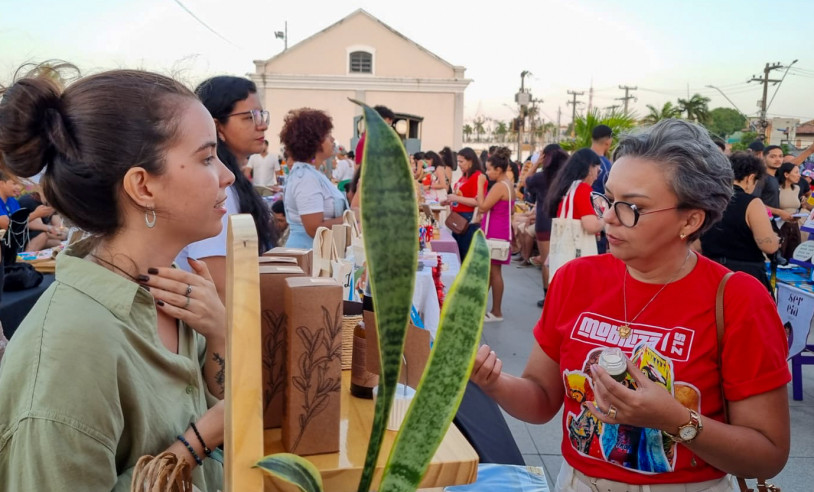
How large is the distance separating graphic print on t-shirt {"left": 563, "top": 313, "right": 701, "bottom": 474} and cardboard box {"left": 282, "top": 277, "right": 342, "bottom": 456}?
0.68 m

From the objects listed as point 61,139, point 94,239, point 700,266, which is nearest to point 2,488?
point 94,239

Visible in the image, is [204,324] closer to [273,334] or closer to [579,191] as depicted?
[273,334]

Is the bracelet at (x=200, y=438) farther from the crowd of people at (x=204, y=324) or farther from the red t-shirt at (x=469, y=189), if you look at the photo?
the red t-shirt at (x=469, y=189)

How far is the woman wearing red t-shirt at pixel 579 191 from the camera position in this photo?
5.24 m

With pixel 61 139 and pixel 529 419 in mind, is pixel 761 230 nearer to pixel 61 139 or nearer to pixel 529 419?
pixel 529 419

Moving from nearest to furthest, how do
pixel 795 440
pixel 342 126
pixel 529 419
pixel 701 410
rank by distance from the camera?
pixel 701 410 < pixel 529 419 < pixel 795 440 < pixel 342 126

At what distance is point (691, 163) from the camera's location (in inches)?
62.1

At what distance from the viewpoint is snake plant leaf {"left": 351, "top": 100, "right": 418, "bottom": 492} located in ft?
1.95

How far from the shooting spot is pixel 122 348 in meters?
1.04

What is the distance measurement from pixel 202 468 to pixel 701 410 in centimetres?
118

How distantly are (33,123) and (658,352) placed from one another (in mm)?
1494

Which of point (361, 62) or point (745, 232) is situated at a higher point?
point (361, 62)

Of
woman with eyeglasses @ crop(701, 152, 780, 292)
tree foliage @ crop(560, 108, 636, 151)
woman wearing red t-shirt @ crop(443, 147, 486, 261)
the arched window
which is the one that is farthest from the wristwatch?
the arched window

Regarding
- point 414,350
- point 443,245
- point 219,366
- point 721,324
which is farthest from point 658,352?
point 443,245
